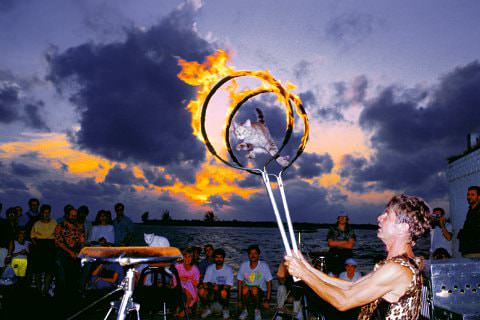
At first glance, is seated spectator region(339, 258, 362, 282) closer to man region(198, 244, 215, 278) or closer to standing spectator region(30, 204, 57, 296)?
man region(198, 244, 215, 278)

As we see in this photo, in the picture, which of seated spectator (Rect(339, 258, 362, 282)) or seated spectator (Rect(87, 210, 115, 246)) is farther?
seated spectator (Rect(87, 210, 115, 246))

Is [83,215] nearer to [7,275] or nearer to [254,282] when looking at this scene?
[7,275]

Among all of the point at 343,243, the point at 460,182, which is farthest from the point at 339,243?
the point at 460,182

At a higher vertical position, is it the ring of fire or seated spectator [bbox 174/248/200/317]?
the ring of fire

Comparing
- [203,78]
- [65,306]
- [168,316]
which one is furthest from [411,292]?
[65,306]

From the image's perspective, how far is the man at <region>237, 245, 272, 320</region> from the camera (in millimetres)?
9227

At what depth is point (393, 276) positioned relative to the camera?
279 cm

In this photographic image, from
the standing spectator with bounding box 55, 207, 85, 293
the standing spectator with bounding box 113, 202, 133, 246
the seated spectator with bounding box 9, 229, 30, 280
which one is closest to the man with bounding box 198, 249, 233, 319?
the standing spectator with bounding box 113, 202, 133, 246

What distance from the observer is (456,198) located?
21.9 metres

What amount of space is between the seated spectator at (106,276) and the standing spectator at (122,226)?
115 cm

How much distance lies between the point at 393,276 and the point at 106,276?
8.54m

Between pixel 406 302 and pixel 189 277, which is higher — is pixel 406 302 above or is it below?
above

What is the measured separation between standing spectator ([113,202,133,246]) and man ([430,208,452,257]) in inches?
307

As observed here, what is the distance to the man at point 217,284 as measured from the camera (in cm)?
927
